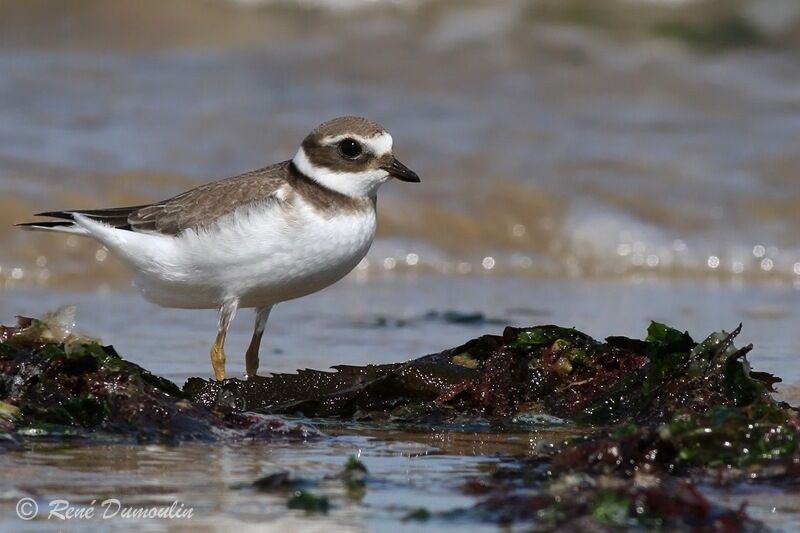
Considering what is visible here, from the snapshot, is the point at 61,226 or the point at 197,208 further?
the point at 61,226

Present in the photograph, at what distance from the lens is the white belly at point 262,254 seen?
5793mm

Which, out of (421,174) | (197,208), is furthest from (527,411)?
(421,174)

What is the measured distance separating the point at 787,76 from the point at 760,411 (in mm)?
10545

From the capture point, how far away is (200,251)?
5.92 m

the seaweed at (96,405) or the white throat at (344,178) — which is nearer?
the seaweed at (96,405)

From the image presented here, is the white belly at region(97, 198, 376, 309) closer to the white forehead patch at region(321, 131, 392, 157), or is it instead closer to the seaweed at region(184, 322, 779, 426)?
the white forehead patch at region(321, 131, 392, 157)

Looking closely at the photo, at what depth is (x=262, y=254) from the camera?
5.79 metres

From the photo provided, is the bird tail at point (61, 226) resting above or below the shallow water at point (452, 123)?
below

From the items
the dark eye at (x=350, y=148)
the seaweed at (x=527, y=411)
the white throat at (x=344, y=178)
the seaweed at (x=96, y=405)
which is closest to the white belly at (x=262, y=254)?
the white throat at (x=344, y=178)


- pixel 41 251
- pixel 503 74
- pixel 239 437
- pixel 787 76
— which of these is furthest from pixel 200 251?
pixel 787 76

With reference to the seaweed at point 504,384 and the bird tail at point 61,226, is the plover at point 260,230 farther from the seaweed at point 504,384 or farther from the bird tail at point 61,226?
the seaweed at point 504,384

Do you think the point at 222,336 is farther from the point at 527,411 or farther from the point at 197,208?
the point at 527,411

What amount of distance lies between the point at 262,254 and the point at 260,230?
0.10m

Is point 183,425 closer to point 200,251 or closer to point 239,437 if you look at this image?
point 239,437
